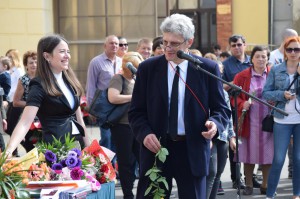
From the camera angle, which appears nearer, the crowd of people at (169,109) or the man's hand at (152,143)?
the man's hand at (152,143)

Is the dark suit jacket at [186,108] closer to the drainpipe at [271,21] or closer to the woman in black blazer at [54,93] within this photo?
the woman in black blazer at [54,93]

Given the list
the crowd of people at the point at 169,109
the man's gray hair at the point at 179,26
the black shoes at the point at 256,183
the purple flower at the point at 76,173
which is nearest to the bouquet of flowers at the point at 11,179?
the crowd of people at the point at 169,109

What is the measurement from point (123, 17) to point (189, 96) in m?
11.8

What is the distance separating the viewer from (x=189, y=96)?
5309mm

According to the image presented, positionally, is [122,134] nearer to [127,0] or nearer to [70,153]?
[70,153]

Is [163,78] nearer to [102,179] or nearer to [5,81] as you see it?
[102,179]

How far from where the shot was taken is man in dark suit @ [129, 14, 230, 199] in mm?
5242

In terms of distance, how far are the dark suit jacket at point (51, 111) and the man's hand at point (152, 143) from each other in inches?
45.1

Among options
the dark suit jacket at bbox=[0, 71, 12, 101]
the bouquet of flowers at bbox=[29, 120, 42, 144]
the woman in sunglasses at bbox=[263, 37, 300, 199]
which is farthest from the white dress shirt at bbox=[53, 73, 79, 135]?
the dark suit jacket at bbox=[0, 71, 12, 101]

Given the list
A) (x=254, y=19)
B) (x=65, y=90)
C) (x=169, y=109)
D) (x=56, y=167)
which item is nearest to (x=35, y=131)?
(x=65, y=90)

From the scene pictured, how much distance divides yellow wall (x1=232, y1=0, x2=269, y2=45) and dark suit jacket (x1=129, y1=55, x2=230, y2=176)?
40.5 feet

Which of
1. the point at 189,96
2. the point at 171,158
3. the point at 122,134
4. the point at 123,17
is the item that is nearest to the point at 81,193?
the point at 171,158

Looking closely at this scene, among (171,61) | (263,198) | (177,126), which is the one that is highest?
(171,61)

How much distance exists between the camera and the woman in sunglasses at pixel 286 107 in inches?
328
